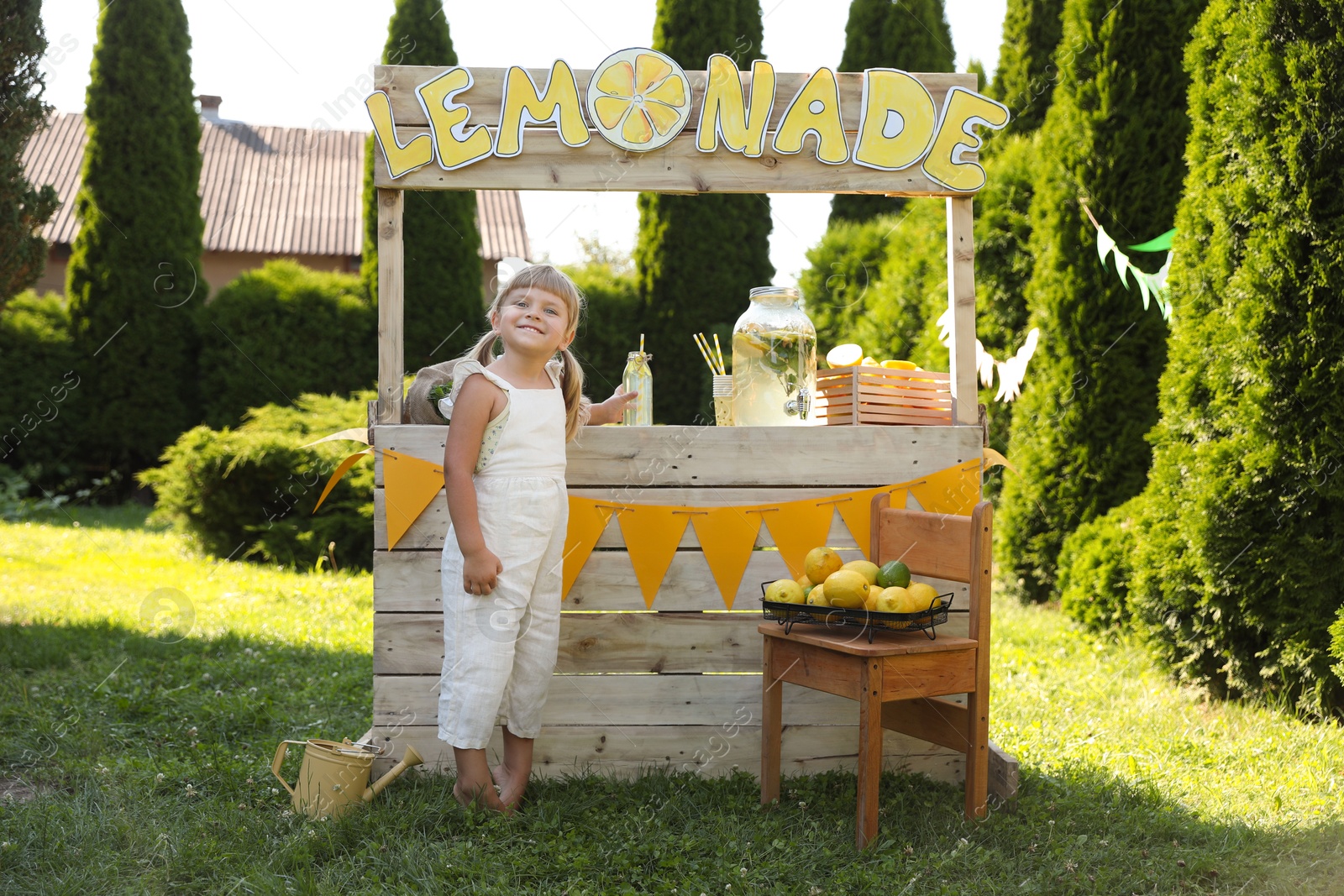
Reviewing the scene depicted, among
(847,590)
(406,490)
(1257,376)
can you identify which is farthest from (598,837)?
(1257,376)

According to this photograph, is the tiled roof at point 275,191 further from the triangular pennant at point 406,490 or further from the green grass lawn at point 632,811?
the triangular pennant at point 406,490

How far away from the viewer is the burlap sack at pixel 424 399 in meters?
3.38

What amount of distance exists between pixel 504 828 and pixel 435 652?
2.19ft

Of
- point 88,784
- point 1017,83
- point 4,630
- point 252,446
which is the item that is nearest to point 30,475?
point 252,446

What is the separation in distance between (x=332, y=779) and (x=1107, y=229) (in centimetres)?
532

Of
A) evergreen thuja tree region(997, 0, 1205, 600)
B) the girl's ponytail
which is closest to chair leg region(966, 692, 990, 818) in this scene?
the girl's ponytail

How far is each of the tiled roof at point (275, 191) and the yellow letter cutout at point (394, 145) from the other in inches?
560

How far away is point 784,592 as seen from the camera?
9.81 feet

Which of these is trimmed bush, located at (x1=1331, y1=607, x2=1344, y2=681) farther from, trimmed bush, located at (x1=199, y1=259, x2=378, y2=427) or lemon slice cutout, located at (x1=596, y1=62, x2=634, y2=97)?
trimmed bush, located at (x1=199, y1=259, x2=378, y2=427)

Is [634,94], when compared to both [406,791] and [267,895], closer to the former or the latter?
[406,791]

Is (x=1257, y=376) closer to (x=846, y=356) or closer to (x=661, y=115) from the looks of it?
(x=846, y=356)

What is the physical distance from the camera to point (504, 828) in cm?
283

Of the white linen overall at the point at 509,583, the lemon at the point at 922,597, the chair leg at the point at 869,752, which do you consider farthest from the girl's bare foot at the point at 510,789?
the lemon at the point at 922,597

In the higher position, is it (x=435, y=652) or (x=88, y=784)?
(x=435, y=652)
